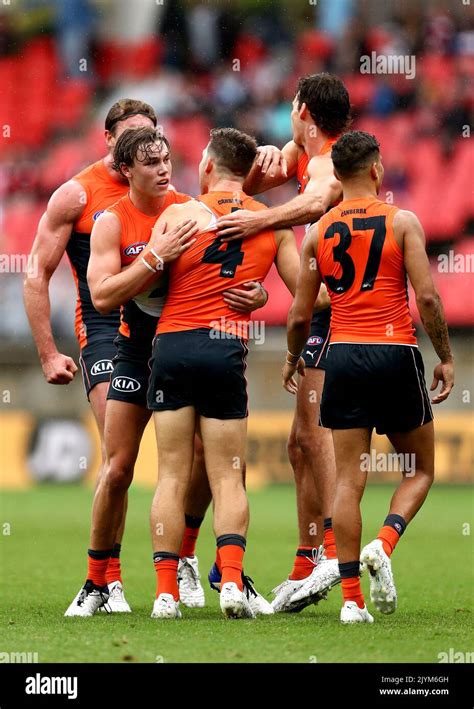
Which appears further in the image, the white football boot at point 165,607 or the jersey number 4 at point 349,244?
the white football boot at point 165,607

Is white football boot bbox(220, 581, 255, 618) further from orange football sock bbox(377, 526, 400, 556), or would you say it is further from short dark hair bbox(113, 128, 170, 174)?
short dark hair bbox(113, 128, 170, 174)

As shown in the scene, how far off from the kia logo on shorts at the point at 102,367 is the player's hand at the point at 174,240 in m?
1.14

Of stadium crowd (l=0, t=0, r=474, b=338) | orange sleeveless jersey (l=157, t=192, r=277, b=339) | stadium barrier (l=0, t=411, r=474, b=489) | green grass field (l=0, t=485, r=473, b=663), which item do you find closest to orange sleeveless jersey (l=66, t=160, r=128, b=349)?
orange sleeveless jersey (l=157, t=192, r=277, b=339)

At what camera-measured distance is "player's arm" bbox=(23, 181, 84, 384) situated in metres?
7.21

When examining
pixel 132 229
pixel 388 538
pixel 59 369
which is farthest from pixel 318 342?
pixel 388 538

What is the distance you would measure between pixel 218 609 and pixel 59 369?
1620 millimetres

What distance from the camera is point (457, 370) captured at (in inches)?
686

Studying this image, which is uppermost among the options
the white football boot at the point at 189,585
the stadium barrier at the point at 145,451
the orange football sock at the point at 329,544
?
the stadium barrier at the point at 145,451

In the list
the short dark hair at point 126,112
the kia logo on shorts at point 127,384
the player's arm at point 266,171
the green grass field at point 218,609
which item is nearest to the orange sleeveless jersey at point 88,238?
Answer: the short dark hair at point 126,112

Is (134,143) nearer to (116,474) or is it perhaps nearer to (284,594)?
(116,474)

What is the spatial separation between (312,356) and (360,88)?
48.3 ft

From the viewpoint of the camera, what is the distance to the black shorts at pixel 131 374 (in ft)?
21.7

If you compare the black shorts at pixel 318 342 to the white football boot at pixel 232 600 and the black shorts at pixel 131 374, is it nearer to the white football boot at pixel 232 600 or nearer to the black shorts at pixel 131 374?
the black shorts at pixel 131 374
